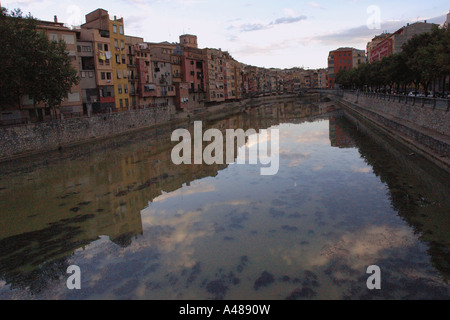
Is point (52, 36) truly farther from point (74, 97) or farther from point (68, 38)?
point (74, 97)

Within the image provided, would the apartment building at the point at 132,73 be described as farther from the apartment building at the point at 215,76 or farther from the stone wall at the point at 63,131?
the apartment building at the point at 215,76

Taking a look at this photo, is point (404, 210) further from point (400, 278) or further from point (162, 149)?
point (162, 149)

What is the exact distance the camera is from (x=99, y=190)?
1986cm

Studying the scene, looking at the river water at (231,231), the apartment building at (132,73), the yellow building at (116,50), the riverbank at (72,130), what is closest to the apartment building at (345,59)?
the riverbank at (72,130)

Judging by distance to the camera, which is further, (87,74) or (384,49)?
(384,49)

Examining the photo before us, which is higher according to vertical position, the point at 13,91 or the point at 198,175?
the point at 13,91

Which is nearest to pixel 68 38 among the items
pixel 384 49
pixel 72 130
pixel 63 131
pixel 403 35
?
pixel 72 130

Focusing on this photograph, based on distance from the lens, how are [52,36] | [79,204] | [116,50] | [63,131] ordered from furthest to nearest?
[116,50]
[52,36]
[63,131]
[79,204]

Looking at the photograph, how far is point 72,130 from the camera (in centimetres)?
3600

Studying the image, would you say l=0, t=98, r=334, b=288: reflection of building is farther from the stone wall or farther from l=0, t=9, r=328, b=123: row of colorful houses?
l=0, t=9, r=328, b=123: row of colorful houses

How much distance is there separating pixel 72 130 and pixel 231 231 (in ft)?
92.5

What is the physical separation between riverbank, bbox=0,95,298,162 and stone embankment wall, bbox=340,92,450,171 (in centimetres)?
2951

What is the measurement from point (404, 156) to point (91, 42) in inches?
1472
